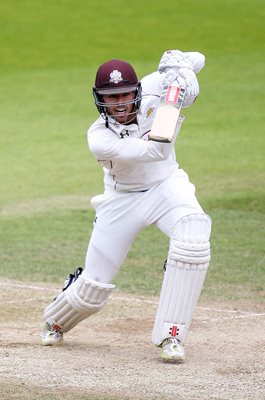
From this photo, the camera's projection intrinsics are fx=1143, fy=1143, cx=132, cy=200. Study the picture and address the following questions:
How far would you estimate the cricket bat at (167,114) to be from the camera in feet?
22.2

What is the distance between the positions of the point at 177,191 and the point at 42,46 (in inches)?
623

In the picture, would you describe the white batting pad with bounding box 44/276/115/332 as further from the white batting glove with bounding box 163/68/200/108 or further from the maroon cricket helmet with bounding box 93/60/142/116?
the white batting glove with bounding box 163/68/200/108

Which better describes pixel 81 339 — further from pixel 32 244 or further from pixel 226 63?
pixel 226 63

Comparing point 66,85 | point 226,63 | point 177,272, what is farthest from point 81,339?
point 226,63

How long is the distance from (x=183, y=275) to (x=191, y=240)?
22cm

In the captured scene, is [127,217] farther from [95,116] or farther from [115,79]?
[95,116]

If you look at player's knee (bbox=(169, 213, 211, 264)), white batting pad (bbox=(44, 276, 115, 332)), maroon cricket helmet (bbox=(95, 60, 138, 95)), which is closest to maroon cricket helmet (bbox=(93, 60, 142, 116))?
maroon cricket helmet (bbox=(95, 60, 138, 95))

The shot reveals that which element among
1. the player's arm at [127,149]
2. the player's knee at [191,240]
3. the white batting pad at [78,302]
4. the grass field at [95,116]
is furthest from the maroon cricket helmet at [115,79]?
the grass field at [95,116]

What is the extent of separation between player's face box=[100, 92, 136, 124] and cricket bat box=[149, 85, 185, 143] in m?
0.21

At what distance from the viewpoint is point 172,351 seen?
6.97 m

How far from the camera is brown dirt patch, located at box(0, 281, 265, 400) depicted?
637cm

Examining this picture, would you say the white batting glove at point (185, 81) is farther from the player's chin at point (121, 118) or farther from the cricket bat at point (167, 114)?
the player's chin at point (121, 118)

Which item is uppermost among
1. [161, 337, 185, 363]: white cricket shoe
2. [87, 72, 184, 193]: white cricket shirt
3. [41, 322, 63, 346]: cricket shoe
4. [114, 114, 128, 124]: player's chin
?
[114, 114, 128, 124]: player's chin

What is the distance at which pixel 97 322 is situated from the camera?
837 centimetres
